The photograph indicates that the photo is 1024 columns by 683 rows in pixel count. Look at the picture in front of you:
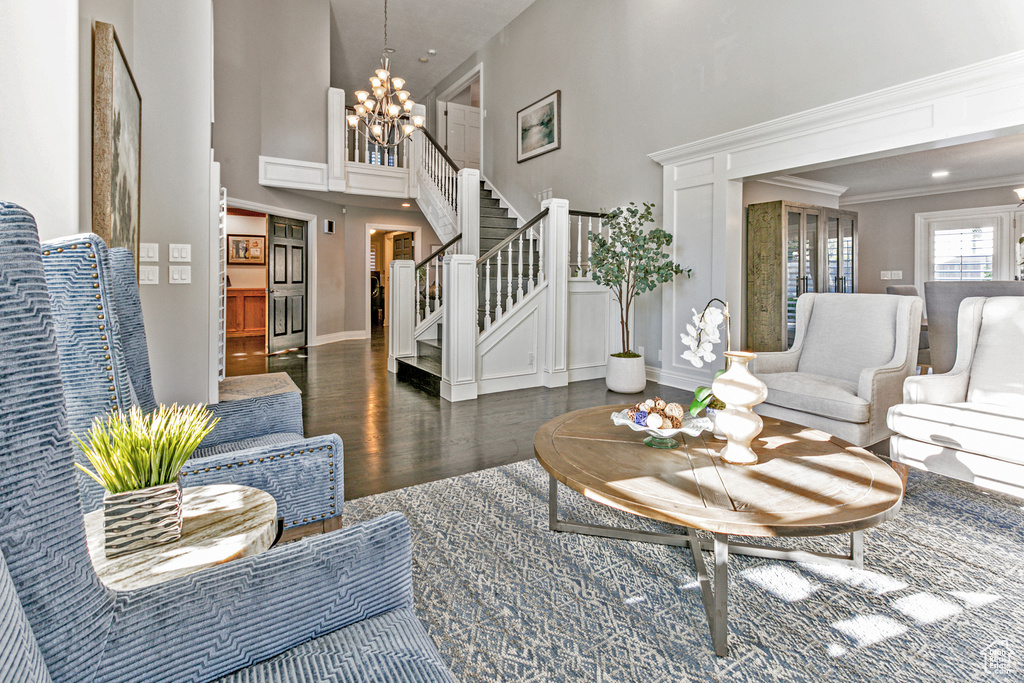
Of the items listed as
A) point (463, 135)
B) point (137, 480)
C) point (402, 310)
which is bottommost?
point (137, 480)

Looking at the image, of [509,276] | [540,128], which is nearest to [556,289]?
[509,276]

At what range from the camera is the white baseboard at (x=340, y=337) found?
340 inches

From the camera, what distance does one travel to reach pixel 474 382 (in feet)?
15.9

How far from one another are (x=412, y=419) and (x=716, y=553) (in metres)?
2.92

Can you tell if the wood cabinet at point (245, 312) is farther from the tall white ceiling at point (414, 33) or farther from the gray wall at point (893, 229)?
the gray wall at point (893, 229)

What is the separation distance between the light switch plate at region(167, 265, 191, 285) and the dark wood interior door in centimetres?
521

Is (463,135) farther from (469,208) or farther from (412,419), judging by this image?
(412,419)

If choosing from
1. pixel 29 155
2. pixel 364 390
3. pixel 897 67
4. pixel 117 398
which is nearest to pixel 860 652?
pixel 117 398

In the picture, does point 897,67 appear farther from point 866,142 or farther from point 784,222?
point 784,222

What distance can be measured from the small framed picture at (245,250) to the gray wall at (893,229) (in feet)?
34.1

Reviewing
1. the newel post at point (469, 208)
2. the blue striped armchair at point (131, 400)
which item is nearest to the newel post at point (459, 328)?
the newel post at point (469, 208)

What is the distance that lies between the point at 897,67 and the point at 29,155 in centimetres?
491

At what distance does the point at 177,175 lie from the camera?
282cm

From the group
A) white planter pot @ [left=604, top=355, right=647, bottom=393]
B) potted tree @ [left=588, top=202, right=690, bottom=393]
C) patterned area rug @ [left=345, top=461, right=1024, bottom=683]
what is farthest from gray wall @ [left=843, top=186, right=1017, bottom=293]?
patterned area rug @ [left=345, top=461, right=1024, bottom=683]
